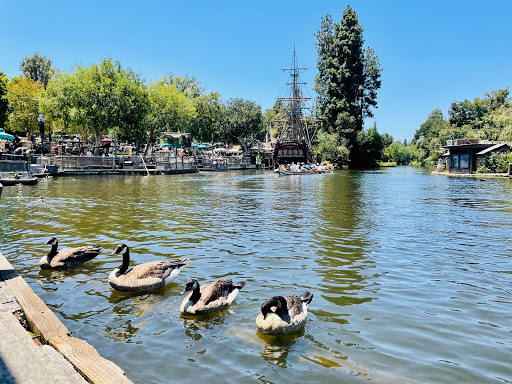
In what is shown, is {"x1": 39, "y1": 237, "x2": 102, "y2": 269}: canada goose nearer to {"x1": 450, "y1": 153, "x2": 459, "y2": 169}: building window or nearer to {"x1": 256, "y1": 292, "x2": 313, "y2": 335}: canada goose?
{"x1": 256, "y1": 292, "x2": 313, "y2": 335}: canada goose

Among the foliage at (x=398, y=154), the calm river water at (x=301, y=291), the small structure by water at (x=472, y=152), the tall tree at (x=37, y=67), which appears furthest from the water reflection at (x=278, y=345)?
the foliage at (x=398, y=154)

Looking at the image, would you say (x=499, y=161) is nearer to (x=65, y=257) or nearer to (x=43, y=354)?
(x=65, y=257)

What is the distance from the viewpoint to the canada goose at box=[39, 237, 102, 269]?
31.8 feet

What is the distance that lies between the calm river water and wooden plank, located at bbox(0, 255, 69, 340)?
0.70 meters

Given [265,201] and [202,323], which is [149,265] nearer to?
[202,323]

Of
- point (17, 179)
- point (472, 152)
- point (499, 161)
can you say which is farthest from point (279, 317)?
point (472, 152)

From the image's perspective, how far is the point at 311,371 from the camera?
5352 mm

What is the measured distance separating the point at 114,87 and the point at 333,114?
153 ft

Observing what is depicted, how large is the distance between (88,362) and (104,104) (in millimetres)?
53693

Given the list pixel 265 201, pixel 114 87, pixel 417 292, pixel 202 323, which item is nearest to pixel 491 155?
pixel 265 201

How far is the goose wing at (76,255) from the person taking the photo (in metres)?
9.75

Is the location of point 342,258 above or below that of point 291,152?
below

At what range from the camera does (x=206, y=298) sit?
7184mm

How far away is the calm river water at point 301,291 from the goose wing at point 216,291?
0.97ft
